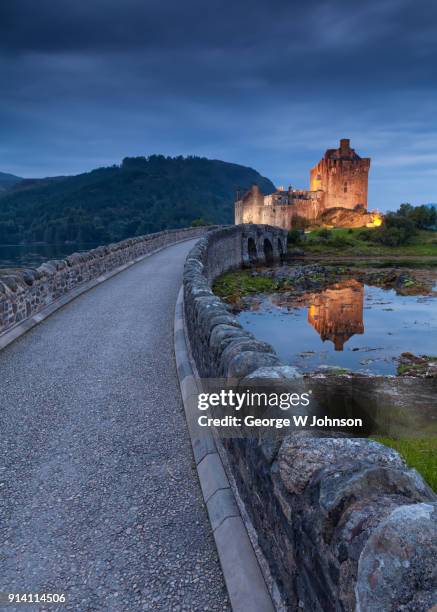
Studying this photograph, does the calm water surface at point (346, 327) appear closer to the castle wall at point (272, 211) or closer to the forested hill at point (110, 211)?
the castle wall at point (272, 211)

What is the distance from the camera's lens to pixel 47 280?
38.1 feet

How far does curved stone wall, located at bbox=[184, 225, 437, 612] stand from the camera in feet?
5.20

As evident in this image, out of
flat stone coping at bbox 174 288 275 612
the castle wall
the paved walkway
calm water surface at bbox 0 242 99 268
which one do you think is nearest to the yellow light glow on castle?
the castle wall

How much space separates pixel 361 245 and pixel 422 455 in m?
55.1

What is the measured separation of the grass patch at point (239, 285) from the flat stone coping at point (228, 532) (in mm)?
21847

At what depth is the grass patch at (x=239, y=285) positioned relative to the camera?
→ 93.4 ft

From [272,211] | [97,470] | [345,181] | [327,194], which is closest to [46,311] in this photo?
[97,470]

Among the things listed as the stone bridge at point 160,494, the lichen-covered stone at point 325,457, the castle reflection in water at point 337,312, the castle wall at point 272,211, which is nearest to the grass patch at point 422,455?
the stone bridge at point 160,494

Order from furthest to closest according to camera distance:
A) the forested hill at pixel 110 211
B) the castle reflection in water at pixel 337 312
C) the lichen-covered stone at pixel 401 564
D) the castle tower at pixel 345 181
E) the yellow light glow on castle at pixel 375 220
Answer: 1. the forested hill at pixel 110 211
2. the castle tower at pixel 345 181
3. the yellow light glow on castle at pixel 375 220
4. the castle reflection in water at pixel 337 312
5. the lichen-covered stone at pixel 401 564

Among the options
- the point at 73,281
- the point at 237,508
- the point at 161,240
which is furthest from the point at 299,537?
the point at 161,240

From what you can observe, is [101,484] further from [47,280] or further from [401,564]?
[47,280]

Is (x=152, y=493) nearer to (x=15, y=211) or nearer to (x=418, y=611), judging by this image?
(x=418, y=611)

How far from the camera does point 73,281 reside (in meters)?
14.0

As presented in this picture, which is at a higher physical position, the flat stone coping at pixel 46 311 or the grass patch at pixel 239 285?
the flat stone coping at pixel 46 311
